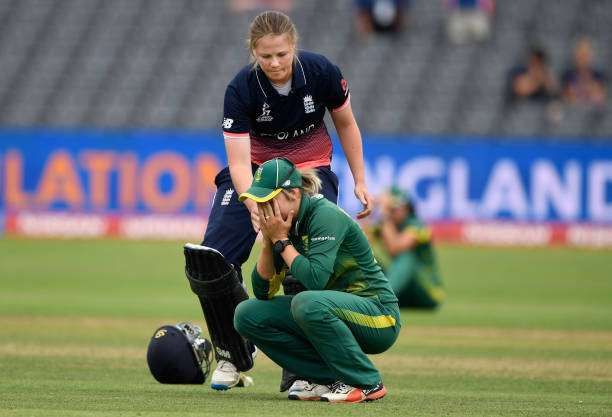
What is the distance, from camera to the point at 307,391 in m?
7.16

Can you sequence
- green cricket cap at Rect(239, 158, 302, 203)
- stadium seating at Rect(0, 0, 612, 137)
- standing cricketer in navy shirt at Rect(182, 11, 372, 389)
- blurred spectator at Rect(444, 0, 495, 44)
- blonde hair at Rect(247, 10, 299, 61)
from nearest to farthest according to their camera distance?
green cricket cap at Rect(239, 158, 302, 203) < blonde hair at Rect(247, 10, 299, 61) < standing cricketer in navy shirt at Rect(182, 11, 372, 389) < stadium seating at Rect(0, 0, 612, 137) < blurred spectator at Rect(444, 0, 495, 44)

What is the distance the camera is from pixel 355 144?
25.7 feet

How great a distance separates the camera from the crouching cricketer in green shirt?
668 cm

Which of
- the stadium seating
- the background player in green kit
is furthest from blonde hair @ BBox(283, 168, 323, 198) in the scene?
the stadium seating

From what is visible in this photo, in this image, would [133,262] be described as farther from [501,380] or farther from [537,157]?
[501,380]

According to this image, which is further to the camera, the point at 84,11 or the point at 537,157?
the point at 84,11

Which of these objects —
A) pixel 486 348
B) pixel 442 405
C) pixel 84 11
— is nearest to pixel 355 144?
pixel 442 405

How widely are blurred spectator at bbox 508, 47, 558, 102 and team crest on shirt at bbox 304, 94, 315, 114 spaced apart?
660 inches

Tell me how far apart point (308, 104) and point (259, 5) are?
831 inches

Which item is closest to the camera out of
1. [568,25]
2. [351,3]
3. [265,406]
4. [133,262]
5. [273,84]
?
[265,406]

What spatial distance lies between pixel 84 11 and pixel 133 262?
11567 mm

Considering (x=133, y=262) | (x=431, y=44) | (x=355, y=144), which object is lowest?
(x=133, y=262)

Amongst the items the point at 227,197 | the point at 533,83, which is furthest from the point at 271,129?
the point at 533,83

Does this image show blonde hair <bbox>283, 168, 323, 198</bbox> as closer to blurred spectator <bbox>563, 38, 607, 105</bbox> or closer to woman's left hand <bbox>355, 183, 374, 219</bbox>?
woman's left hand <bbox>355, 183, 374, 219</bbox>
